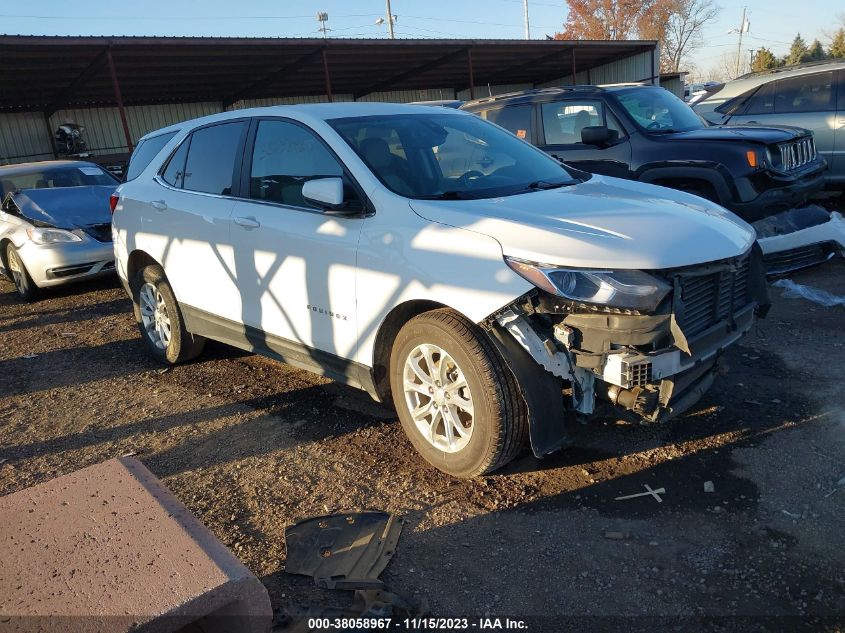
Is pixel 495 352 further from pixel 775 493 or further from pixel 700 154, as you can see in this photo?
pixel 700 154

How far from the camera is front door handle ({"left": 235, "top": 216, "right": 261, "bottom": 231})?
4.23 metres

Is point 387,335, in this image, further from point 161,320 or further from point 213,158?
point 161,320

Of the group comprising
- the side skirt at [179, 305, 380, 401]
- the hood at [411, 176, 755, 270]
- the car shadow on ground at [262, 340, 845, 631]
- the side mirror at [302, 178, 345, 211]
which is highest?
the side mirror at [302, 178, 345, 211]

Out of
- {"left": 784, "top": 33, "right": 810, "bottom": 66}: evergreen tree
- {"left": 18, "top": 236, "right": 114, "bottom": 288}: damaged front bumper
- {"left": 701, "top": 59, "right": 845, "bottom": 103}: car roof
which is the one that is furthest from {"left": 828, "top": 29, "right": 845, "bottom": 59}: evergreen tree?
{"left": 18, "top": 236, "right": 114, "bottom": 288}: damaged front bumper

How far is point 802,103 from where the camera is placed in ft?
30.3

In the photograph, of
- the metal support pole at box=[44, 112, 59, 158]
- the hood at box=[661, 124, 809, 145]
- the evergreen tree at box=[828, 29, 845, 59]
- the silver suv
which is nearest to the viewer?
the hood at box=[661, 124, 809, 145]

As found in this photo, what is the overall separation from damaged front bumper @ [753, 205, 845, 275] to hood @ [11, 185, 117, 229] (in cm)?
768

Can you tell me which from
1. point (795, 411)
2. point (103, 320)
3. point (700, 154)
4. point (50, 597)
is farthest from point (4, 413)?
point (700, 154)

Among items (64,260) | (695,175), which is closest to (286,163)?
(695,175)

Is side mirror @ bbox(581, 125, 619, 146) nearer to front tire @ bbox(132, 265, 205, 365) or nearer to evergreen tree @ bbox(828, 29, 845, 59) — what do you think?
front tire @ bbox(132, 265, 205, 365)

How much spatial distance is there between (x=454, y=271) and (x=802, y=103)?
8.25 meters

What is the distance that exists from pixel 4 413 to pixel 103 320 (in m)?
2.52

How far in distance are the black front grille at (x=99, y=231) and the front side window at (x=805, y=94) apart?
9.09m

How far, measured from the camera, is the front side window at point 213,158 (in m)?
4.59
